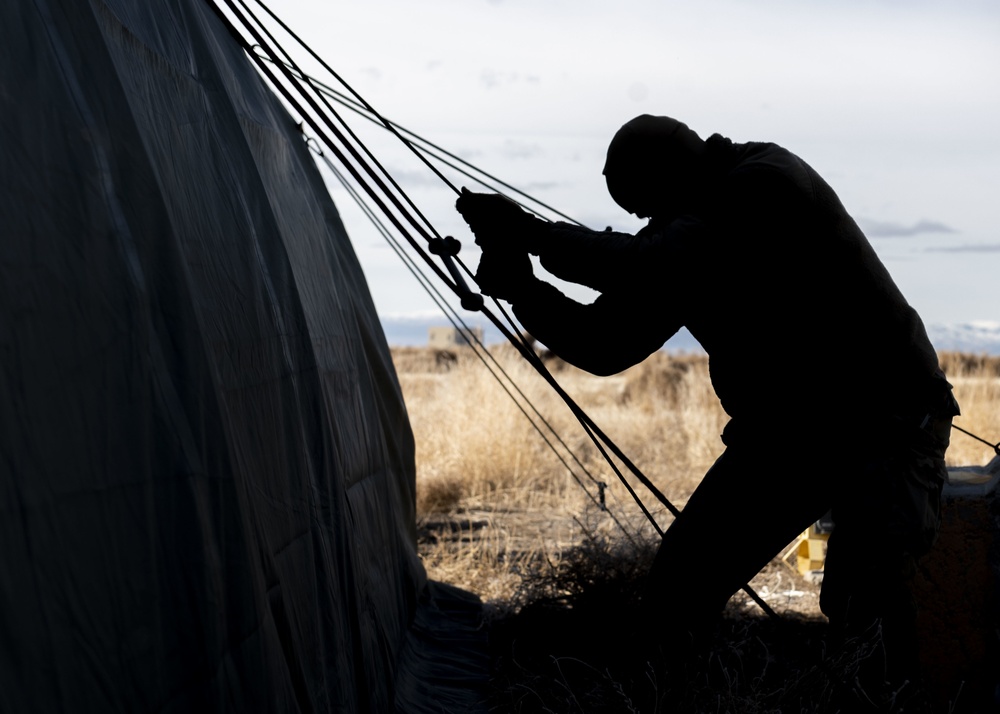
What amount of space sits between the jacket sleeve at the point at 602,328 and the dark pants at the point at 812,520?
39 cm

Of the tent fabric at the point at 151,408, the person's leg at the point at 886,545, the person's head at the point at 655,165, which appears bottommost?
the person's leg at the point at 886,545

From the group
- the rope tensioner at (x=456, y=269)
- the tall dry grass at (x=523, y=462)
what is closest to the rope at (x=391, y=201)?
the rope tensioner at (x=456, y=269)

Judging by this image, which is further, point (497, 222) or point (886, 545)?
point (497, 222)

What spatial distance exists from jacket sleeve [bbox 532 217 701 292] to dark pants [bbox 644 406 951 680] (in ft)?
1.91

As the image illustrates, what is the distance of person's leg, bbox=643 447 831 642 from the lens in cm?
285

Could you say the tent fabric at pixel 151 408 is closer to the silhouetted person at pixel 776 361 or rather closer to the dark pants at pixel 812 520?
the silhouetted person at pixel 776 361

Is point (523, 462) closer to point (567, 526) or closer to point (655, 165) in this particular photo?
point (567, 526)

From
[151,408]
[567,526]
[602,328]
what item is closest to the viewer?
[151,408]

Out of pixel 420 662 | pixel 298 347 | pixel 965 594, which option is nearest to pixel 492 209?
pixel 298 347

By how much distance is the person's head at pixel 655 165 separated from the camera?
9.64 ft

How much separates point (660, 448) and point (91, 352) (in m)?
8.93

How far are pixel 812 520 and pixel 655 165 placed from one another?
1111mm

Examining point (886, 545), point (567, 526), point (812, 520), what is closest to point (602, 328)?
point (812, 520)

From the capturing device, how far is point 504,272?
3127 mm
